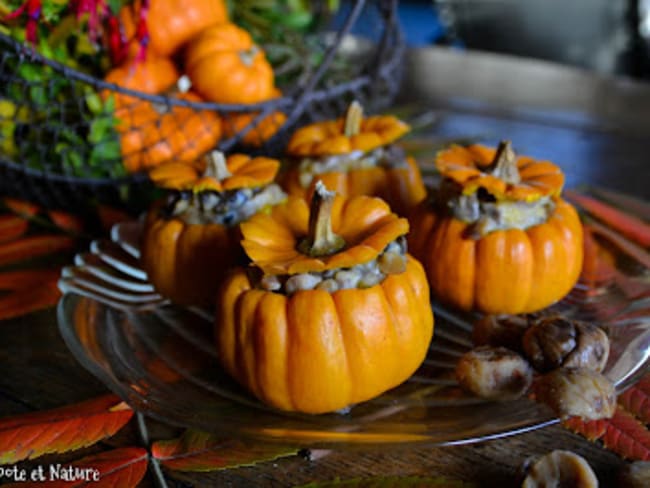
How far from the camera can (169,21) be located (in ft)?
4.20

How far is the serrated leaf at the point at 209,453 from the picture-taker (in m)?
0.72

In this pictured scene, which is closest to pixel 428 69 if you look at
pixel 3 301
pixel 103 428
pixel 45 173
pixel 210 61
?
pixel 210 61

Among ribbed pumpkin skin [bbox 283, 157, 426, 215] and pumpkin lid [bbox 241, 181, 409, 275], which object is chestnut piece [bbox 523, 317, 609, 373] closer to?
pumpkin lid [bbox 241, 181, 409, 275]

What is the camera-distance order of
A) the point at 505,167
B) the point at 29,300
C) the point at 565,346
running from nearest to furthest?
the point at 565,346 < the point at 505,167 < the point at 29,300

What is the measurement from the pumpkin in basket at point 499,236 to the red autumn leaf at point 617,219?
19 centimetres

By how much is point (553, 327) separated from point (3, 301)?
732mm

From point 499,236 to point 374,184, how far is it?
219 millimetres

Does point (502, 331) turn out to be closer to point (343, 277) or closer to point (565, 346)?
point (565, 346)

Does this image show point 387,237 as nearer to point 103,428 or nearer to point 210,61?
point 103,428

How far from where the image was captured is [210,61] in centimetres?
124

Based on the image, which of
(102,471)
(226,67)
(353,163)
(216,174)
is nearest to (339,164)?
(353,163)

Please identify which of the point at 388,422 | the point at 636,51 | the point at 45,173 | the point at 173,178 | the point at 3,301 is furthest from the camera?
the point at 636,51

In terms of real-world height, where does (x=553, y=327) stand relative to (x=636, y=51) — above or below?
above

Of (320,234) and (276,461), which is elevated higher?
(320,234)
